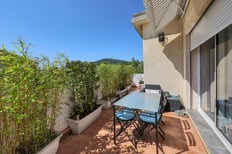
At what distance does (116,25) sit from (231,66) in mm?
7737

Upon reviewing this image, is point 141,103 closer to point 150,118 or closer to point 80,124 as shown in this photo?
point 150,118

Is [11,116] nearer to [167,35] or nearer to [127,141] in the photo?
[127,141]

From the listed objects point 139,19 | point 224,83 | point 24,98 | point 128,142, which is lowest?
point 128,142

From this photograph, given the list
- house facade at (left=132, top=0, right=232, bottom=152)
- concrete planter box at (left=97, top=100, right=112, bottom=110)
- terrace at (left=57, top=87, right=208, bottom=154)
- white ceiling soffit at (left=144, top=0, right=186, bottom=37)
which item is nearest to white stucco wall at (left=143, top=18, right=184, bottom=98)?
house facade at (left=132, top=0, right=232, bottom=152)

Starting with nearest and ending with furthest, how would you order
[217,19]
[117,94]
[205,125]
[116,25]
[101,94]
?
[217,19] → [205,125] → [101,94] → [117,94] → [116,25]

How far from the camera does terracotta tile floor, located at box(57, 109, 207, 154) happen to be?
228 centimetres

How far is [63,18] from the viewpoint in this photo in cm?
557

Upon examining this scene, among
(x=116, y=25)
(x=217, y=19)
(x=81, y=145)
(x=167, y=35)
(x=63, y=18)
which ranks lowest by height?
(x=81, y=145)

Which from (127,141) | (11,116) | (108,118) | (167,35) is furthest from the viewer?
(167,35)

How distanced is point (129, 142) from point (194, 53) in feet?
11.5

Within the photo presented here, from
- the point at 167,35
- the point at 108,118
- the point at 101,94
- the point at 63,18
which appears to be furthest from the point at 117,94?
the point at 63,18

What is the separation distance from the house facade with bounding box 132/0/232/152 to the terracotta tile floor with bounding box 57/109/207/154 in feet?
1.67

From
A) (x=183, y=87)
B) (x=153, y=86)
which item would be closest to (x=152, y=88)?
(x=153, y=86)

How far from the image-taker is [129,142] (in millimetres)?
2545
